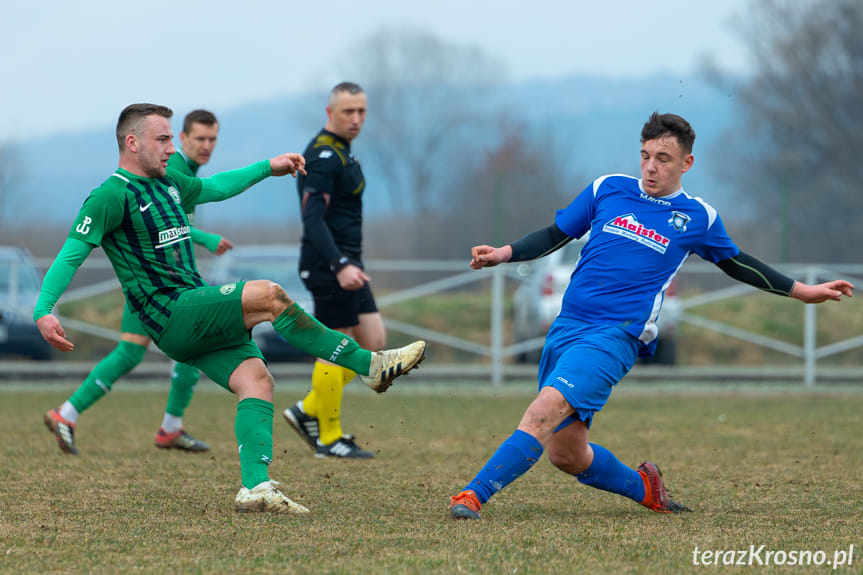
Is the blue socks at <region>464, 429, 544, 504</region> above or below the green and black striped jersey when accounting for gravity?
below

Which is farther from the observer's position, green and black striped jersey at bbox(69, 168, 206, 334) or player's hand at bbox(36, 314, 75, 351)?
green and black striped jersey at bbox(69, 168, 206, 334)

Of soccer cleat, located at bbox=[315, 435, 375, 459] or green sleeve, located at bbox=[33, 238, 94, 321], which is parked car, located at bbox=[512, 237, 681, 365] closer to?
soccer cleat, located at bbox=[315, 435, 375, 459]

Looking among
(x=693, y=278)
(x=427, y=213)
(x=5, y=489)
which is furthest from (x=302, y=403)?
(x=427, y=213)

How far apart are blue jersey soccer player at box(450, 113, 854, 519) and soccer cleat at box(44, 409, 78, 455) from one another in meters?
3.30

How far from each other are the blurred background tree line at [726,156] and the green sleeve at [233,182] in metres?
13.7

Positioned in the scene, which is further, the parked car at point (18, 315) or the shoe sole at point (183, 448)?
the parked car at point (18, 315)

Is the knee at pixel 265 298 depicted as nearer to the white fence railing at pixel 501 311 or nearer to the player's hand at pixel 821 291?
the player's hand at pixel 821 291

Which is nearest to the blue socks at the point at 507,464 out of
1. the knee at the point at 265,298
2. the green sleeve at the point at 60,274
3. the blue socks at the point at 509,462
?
the blue socks at the point at 509,462

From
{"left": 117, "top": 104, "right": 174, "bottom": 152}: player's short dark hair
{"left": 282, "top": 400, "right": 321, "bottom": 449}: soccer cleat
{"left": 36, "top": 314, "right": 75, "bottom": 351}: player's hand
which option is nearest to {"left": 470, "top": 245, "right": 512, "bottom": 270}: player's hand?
{"left": 117, "top": 104, "right": 174, "bottom": 152}: player's short dark hair

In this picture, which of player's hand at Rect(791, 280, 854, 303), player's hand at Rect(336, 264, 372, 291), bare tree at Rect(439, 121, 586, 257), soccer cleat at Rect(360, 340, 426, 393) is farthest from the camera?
bare tree at Rect(439, 121, 586, 257)

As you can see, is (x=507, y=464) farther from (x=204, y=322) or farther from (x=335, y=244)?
(x=335, y=244)

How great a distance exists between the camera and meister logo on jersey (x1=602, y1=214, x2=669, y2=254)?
4.77 m

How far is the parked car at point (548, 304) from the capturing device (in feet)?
44.4

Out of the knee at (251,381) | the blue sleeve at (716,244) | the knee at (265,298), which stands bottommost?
the knee at (251,381)
